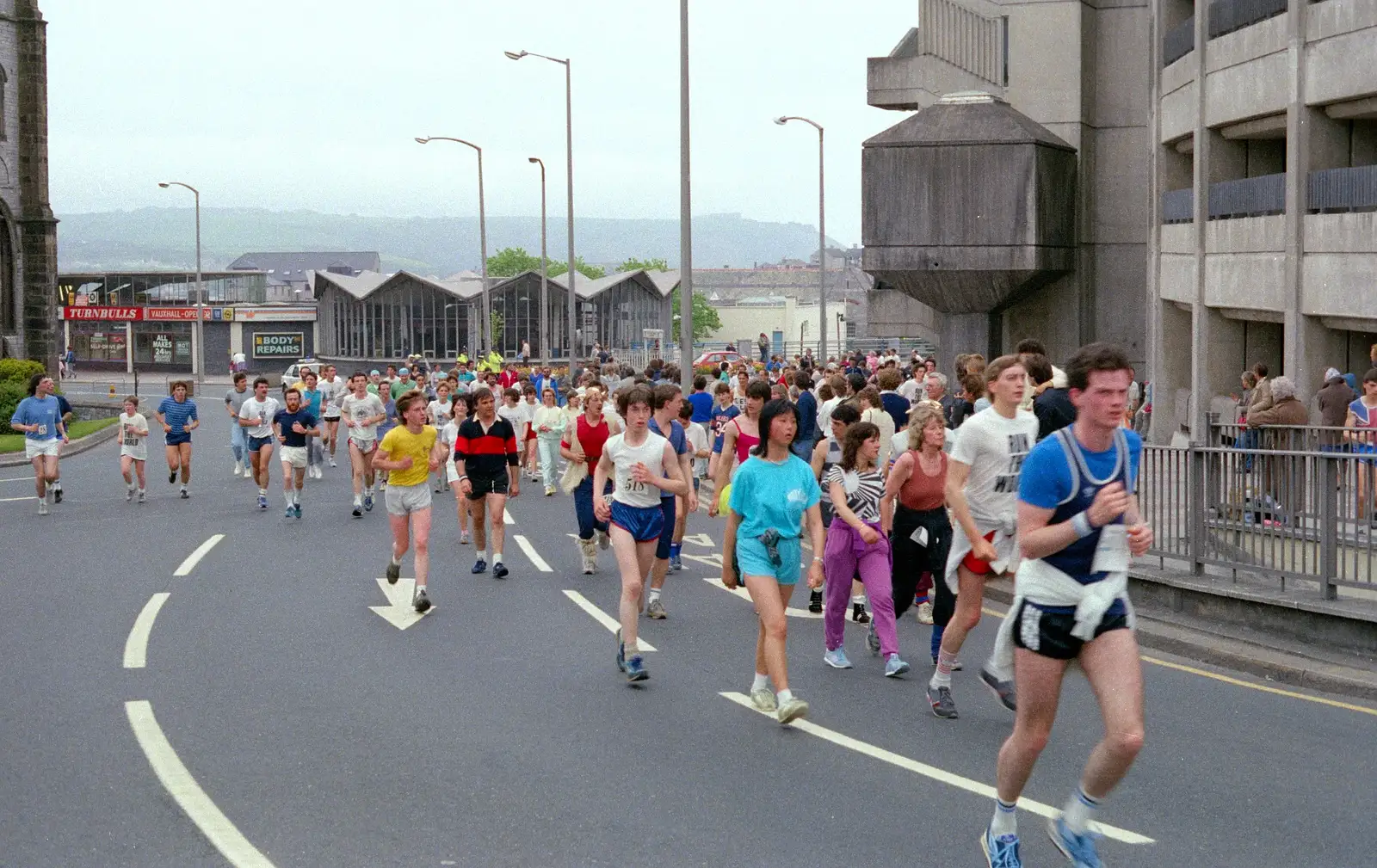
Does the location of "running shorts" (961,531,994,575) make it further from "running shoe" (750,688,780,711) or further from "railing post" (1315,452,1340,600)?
"railing post" (1315,452,1340,600)

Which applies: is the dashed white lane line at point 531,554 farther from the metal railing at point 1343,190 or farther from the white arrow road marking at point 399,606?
the metal railing at point 1343,190

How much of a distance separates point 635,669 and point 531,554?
7731 mm

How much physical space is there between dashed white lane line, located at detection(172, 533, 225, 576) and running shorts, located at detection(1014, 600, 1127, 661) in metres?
12.2

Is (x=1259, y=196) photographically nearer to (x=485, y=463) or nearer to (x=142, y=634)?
(x=485, y=463)

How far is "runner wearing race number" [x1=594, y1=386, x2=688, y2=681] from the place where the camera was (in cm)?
1148

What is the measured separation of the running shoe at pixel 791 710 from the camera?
9.22 metres

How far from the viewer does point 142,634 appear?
13.2 metres

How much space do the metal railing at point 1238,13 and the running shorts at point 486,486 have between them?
51.1 feet

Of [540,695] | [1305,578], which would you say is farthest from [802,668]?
[1305,578]

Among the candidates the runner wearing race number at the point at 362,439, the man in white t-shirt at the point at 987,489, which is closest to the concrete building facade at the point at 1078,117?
the runner wearing race number at the point at 362,439

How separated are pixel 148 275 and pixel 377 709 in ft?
363

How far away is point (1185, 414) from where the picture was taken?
32406 millimetres

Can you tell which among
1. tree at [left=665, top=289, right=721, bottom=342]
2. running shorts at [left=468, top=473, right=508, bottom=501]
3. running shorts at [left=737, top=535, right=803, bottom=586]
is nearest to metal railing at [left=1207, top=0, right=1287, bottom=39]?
running shorts at [left=468, top=473, right=508, bottom=501]

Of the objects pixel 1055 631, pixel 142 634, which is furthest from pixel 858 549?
pixel 142 634
